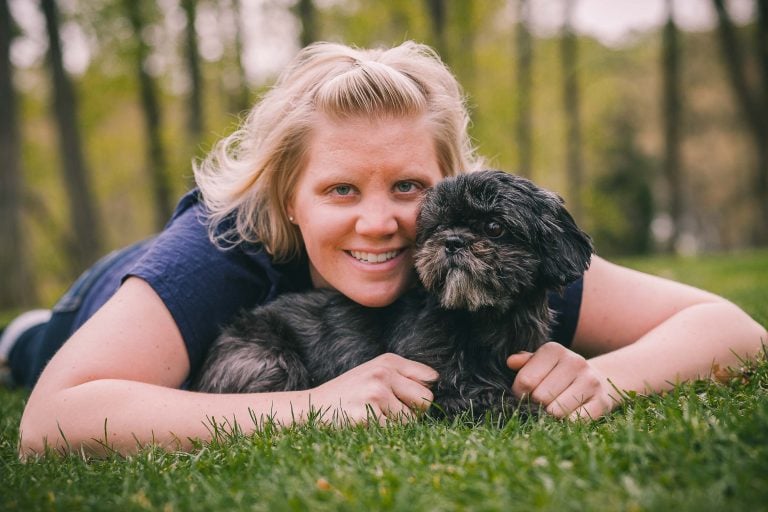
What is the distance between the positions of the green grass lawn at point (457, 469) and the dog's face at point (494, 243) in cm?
61

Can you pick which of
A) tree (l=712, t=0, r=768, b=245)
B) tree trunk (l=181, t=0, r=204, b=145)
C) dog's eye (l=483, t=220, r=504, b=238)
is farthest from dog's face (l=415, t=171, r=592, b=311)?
tree (l=712, t=0, r=768, b=245)

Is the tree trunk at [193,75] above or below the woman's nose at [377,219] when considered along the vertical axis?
above

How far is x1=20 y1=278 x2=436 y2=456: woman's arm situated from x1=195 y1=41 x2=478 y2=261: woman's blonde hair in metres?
0.89

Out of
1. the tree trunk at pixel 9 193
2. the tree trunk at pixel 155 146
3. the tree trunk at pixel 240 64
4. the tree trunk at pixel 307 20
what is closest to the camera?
the tree trunk at pixel 9 193

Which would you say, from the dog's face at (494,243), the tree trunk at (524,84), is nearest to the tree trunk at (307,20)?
the tree trunk at (524,84)

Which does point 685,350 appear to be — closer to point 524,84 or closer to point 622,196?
point 524,84

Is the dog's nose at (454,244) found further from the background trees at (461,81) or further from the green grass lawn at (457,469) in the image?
the background trees at (461,81)

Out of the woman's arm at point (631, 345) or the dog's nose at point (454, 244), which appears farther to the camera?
the woman's arm at point (631, 345)

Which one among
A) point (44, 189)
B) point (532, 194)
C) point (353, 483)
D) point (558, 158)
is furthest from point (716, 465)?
point (44, 189)

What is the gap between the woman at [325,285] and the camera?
294 centimetres

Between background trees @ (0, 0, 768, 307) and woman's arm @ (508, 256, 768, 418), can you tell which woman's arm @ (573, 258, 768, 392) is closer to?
woman's arm @ (508, 256, 768, 418)

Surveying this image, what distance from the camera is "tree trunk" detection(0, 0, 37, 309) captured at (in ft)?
42.8

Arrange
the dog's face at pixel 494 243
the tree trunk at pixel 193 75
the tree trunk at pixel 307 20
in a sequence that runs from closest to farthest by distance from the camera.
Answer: the dog's face at pixel 494 243 < the tree trunk at pixel 307 20 < the tree trunk at pixel 193 75

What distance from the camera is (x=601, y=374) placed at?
3.20 meters
